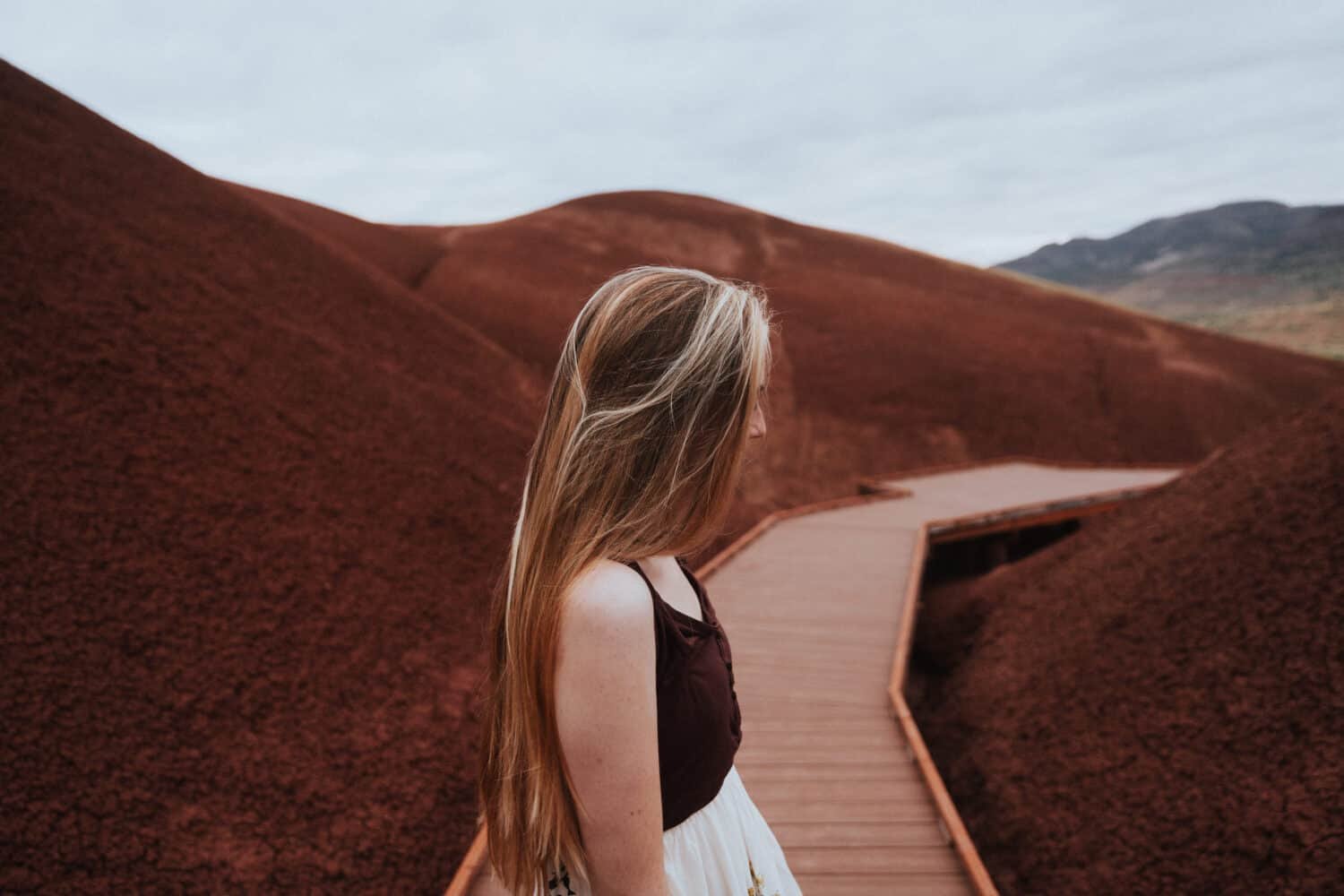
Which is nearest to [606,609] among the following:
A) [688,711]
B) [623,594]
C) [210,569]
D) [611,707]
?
[623,594]

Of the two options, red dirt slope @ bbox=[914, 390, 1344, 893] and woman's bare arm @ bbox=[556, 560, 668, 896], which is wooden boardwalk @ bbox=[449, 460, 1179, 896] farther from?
woman's bare arm @ bbox=[556, 560, 668, 896]

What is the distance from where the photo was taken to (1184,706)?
4.66 m

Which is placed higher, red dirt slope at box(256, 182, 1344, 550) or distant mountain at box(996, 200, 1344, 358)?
distant mountain at box(996, 200, 1344, 358)

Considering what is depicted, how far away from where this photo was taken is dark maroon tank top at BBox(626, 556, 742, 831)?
4.35 ft

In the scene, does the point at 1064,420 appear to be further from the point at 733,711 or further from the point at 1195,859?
the point at 733,711

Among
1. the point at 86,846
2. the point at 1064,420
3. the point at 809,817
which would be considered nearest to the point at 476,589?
the point at 86,846

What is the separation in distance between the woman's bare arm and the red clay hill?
3931 mm

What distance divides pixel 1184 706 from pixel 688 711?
15.2ft

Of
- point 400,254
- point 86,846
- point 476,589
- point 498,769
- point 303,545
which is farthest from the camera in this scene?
point 400,254

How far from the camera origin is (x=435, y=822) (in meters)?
4.78

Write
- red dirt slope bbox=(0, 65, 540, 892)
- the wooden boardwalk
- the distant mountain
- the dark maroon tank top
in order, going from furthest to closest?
the distant mountain, red dirt slope bbox=(0, 65, 540, 892), the wooden boardwalk, the dark maroon tank top

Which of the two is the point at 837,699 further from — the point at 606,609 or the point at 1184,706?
the point at 606,609

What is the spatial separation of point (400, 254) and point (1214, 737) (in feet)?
83.2

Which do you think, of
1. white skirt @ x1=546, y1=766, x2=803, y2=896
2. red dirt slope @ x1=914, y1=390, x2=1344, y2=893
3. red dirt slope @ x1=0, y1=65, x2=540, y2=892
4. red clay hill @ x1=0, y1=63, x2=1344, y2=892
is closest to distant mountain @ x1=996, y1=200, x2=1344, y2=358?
red dirt slope @ x1=914, y1=390, x2=1344, y2=893
